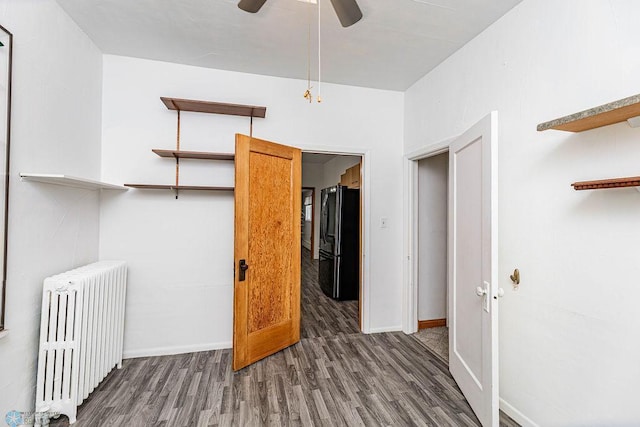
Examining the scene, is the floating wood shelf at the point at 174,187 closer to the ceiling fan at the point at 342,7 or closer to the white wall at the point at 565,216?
the ceiling fan at the point at 342,7

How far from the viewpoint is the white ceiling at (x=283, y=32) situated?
6.15 ft

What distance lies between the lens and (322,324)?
10.9 ft

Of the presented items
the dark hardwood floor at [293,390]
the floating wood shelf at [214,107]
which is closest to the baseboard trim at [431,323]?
the dark hardwood floor at [293,390]

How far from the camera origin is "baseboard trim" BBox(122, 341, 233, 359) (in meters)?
2.51

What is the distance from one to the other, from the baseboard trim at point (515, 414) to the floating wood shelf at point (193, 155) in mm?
2733

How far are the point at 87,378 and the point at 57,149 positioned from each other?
1527mm

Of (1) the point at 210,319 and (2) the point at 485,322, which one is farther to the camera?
(1) the point at 210,319

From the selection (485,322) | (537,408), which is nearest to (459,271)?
(485,322)

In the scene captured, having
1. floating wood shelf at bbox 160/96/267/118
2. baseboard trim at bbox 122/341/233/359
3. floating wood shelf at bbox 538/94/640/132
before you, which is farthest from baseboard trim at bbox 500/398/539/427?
floating wood shelf at bbox 160/96/267/118

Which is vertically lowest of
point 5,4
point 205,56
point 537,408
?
point 537,408

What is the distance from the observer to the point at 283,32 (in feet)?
7.03

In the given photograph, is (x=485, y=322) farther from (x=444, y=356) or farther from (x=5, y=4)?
(x=5, y=4)

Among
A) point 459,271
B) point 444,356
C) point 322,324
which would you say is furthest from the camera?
point 322,324

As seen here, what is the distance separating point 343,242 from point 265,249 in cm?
186
